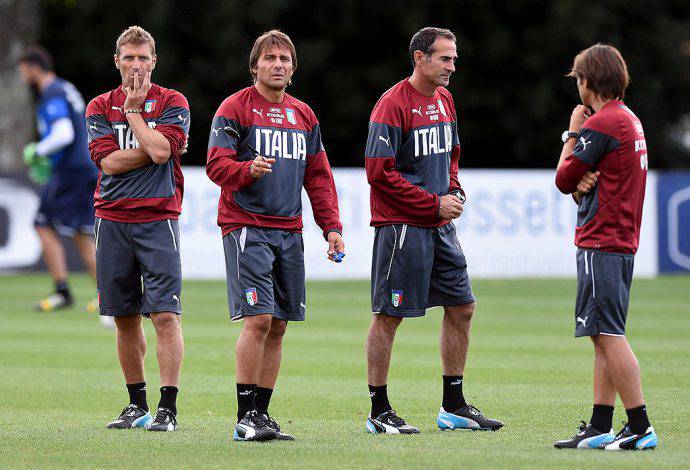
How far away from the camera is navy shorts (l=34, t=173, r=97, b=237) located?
1434 centimetres

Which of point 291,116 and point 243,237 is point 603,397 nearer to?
point 243,237

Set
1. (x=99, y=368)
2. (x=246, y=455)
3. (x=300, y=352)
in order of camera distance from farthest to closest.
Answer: (x=300, y=352), (x=99, y=368), (x=246, y=455)

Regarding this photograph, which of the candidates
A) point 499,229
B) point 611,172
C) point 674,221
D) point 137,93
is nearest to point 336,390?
point 137,93

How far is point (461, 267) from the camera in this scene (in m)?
7.89

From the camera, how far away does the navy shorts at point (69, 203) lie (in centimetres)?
1434

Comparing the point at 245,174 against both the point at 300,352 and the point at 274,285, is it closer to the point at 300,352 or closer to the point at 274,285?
the point at 274,285

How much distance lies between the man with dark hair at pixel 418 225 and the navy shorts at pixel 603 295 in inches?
40.4

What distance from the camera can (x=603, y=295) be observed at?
6836 millimetres

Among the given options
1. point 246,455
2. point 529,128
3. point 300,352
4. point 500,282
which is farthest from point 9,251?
point 529,128

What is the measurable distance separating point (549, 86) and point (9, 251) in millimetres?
16791

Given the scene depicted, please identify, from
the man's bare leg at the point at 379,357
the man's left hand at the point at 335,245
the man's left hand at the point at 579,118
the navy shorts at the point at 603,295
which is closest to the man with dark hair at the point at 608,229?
the navy shorts at the point at 603,295

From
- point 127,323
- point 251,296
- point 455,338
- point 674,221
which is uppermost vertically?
point 674,221

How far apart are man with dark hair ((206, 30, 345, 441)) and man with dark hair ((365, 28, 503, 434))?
0.39 meters

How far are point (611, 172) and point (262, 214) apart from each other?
197 centimetres
